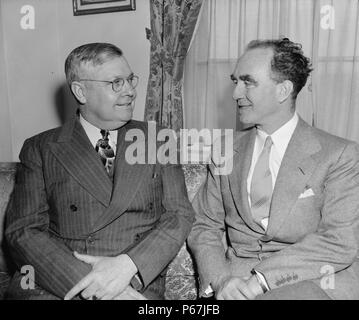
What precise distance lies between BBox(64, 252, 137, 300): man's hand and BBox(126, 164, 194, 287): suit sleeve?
2.2 inches

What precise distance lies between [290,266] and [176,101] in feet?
6.99

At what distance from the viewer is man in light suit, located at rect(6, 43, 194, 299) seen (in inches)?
64.4

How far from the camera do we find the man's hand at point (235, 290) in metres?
1.59

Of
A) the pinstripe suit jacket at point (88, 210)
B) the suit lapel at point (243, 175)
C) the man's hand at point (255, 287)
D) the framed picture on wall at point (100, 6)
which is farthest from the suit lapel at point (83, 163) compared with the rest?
the framed picture on wall at point (100, 6)

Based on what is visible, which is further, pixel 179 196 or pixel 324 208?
pixel 179 196

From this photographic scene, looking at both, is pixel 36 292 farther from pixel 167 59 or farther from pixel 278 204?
pixel 167 59

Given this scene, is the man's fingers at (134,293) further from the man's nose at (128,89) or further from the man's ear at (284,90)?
the man's ear at (284,90)

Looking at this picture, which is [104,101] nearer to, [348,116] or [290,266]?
[290,266]

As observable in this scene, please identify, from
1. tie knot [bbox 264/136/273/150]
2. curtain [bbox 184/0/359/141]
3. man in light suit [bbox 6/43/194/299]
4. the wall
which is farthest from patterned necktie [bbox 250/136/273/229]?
the wall

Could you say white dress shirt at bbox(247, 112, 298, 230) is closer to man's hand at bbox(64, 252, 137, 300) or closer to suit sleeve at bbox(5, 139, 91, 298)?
man's hand at bbox(64, 252, 137, 300)

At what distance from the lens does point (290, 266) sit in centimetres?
160

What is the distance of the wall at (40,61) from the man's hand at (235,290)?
248cm
